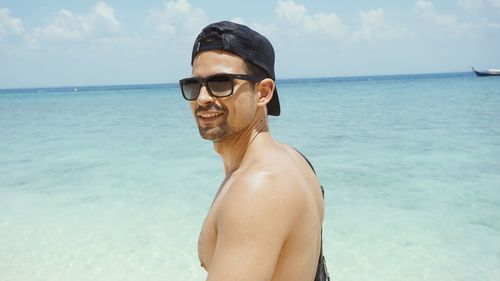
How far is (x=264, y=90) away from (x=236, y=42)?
19 centimetres

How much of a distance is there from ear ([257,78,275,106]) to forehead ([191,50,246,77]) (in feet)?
0.31

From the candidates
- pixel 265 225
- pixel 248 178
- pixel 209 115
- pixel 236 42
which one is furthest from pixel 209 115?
pixel 265 225

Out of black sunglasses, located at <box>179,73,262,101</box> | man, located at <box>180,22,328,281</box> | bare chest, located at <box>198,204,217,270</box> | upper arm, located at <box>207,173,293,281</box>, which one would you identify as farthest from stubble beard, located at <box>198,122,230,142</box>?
upper arm, located at <box>207,173,293,281</box>

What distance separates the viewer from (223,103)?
143cm

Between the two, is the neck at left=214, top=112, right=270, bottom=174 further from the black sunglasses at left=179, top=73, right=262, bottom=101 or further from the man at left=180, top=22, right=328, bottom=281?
the black sunglasses at left=179, top=73, right=262, bottom=101

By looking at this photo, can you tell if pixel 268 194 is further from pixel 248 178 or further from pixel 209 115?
pixel 209 115

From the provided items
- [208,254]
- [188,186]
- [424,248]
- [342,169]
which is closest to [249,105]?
[208,254]

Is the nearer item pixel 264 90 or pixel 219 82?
pixel 219 82

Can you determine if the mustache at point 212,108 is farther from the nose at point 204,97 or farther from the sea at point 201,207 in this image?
the sea at point 201,207

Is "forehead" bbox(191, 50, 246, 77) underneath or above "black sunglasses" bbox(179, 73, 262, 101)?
above

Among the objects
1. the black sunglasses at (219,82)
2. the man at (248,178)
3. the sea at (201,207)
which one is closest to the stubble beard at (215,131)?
the man at (248,178)

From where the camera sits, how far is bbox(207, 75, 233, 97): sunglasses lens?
1393mm

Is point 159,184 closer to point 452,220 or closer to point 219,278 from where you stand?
point 452,220

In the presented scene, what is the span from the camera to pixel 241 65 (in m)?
1.42
